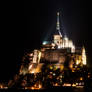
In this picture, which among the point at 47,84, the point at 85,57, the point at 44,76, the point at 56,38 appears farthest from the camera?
the point at 56,38

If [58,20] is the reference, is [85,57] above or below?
below

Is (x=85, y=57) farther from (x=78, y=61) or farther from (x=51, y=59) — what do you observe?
(x=51, y=59)

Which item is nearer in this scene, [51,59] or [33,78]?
[33,78]

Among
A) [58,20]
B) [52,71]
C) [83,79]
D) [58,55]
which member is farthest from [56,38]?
[83,79]

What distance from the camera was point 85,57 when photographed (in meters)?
64.6

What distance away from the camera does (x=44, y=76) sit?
178 feet

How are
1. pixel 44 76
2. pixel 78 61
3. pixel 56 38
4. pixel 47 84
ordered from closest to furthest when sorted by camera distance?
pixel 47 84, pixel 44 76, pixel 78 61, pixel 56 38

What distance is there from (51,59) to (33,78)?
1049 cm

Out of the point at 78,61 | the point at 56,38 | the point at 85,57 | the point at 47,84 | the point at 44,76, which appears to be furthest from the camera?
the point at 56,38

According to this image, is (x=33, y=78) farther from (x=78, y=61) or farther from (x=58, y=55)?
(x=78, y=61)

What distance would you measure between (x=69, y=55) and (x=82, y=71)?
7621mm

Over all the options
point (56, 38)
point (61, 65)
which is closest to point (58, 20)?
point (56, 38)

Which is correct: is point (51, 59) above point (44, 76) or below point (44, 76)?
above

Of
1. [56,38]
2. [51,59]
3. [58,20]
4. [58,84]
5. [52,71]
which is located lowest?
[58,84]
